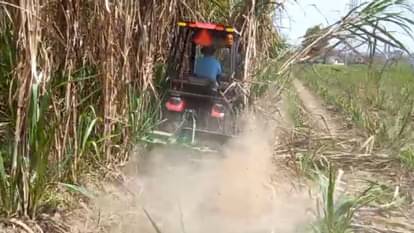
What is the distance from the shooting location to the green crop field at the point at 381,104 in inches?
262

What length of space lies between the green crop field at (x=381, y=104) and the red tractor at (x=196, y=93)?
1871mm

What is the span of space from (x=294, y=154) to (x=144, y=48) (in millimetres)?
2110

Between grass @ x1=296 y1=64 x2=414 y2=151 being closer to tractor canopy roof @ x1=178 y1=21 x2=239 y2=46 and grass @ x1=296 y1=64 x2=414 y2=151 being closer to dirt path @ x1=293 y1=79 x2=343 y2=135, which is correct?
dirt path @ x1=293 y1=79 x2=343 y2=135

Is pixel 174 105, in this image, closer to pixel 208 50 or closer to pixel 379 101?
pixel 208 50

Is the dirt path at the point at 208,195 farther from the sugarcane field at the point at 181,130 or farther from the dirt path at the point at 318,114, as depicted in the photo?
the dirt path at the point at 318,114

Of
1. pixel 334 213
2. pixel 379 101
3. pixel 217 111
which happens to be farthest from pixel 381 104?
pixel 334 213

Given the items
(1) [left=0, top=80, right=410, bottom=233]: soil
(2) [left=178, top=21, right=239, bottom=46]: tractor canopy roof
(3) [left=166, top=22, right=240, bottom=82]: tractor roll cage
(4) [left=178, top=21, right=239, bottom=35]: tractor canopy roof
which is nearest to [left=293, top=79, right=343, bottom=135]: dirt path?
(1) [left=0, top=80, right=410, bottom=233]: soil

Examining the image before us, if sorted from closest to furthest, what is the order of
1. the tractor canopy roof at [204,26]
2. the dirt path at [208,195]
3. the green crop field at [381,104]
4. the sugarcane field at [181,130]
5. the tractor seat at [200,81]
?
the sugarcane field at [181,130] → the dirt path at [208,195] → the tractor canopy roof at [204,26] → the tractor seat at [200,81] → the green crop field at [381,104]

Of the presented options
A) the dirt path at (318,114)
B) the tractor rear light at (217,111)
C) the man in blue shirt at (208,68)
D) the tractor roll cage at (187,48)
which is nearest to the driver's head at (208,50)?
the man in blue shirt at (208,68)

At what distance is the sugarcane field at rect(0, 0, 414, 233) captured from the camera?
3281 mm

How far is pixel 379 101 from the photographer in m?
9.87

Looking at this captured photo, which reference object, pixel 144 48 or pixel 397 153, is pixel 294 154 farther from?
pixel 144 48

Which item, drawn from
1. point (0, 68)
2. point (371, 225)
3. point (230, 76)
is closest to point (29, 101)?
point (0, 68)

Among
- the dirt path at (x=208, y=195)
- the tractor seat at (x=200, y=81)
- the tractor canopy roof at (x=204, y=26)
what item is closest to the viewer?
the dirt path at (x=208, y=195)
